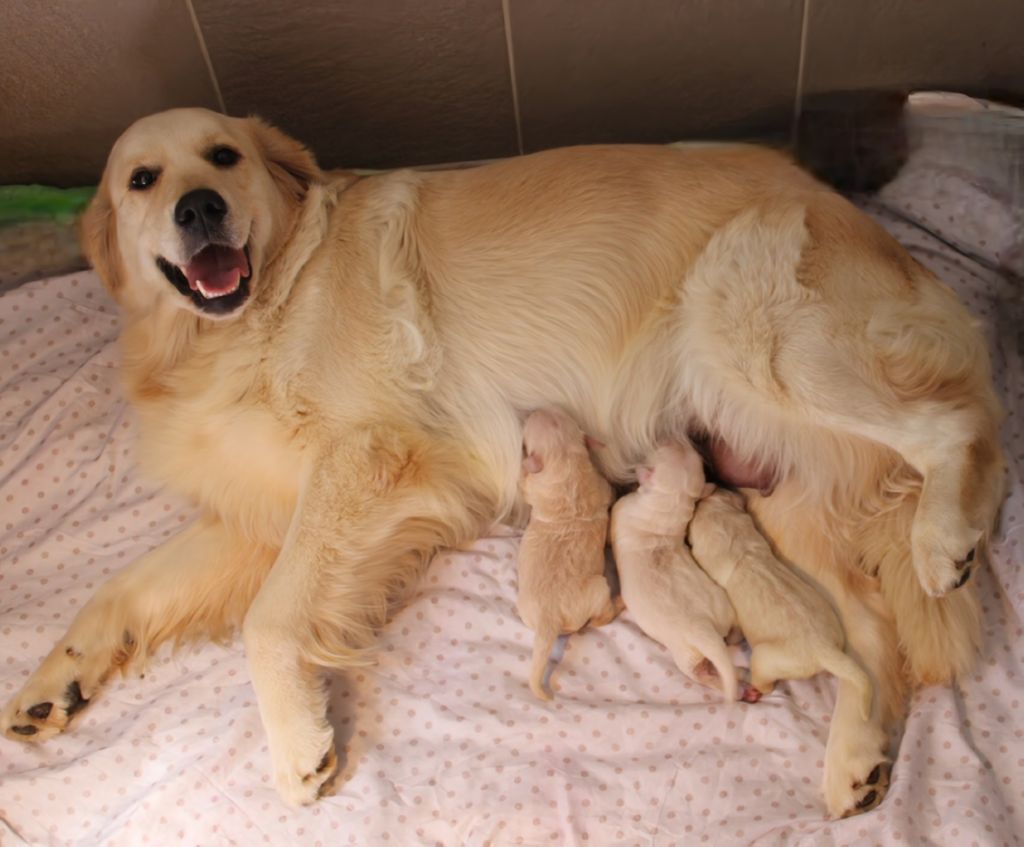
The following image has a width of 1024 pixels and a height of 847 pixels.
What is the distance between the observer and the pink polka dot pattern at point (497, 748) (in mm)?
2018

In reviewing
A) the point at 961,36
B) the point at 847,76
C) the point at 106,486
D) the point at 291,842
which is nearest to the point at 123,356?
the point at 106,486

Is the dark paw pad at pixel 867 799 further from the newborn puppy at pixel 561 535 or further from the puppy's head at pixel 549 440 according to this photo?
the puppy's head at pixel 549 440

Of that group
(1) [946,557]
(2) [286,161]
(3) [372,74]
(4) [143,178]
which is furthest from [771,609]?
(3) [372,74]

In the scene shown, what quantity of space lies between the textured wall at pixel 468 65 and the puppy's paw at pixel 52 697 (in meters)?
1.67

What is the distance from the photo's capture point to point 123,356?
2.58 m

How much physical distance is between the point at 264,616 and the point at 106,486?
772 millimetres

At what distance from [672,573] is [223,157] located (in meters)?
1.38

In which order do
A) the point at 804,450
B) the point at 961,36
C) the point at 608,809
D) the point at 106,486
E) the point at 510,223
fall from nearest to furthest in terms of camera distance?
the point at 608,809, the point at 804,450, the point at 510,223, the point at 106,486, the point at 961,36

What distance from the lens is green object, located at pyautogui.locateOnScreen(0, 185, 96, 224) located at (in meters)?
3.08

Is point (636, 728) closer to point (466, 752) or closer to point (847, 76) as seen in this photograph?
point (466, 752)

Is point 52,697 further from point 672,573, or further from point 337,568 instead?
point 672,573

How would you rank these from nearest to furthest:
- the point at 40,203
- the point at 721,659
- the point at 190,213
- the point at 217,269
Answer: the point at 721,659 → the point at 190,213 → the point at 217,269 → the point at 40,203

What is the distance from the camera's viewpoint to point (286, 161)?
250 cm

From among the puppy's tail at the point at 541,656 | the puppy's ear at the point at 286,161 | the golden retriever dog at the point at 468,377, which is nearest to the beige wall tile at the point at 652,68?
the golden retriever dog at the point at 468,377
